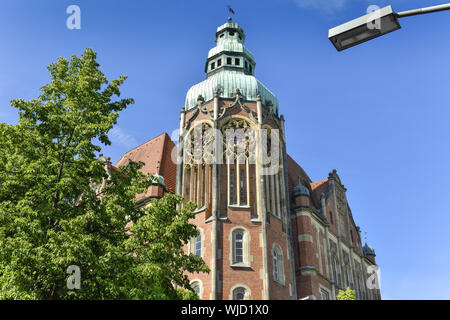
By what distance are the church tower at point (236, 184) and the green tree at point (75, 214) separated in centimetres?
885

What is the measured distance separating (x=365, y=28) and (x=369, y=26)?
0.19ft

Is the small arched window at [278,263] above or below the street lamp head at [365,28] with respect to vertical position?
above

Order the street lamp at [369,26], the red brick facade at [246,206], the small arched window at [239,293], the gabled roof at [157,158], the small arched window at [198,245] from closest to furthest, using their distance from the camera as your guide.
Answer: the street lamp at [369,26]
the small arched window at [239,293]
the red brick facade at [246,206]
the small arched window at [198,245]
the gabled roof at [157,158]

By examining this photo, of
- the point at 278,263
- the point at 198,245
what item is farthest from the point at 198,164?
the point at 278,263

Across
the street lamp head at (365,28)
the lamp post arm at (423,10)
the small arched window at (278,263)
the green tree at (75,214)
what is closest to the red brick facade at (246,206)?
the small arched window at (278,263)

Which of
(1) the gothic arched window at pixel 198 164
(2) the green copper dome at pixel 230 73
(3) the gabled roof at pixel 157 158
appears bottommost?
(1) the gothic arched window at pixel 198 164

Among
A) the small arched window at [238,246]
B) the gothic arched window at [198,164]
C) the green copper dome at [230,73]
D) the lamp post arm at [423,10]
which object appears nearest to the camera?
→ the lamp post arm at [423,10]

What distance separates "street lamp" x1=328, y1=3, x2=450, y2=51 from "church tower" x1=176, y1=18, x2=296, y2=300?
16.9 metres

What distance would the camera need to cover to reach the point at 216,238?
24.1 metres

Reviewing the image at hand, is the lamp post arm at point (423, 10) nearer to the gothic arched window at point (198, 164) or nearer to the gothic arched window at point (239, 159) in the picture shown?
the gothic arched window at point (239, 159)

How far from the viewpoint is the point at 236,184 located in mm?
26469

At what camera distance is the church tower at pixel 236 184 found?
2364cm
